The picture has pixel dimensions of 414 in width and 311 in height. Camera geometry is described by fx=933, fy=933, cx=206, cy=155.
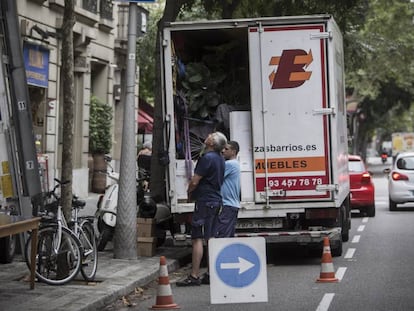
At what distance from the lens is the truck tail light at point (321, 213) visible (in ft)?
43.7

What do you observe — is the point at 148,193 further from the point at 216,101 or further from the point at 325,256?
the point at 325,256

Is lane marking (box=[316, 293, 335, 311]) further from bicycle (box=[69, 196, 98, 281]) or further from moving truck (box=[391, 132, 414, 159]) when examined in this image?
moving truck (box=[391, 132, 414, 159])

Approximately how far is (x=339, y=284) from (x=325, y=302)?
146 centimetres

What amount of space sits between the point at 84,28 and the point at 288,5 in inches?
324

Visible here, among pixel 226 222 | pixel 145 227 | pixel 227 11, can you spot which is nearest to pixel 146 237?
pixel 145 227

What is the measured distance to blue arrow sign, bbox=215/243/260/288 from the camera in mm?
9281

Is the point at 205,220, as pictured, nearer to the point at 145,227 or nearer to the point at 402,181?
the point at 145,227

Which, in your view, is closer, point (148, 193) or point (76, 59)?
point (148, 193)

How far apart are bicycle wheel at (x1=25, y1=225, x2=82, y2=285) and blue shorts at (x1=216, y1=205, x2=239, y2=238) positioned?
198 cm

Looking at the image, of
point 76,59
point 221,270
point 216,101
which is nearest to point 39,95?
point 76,59

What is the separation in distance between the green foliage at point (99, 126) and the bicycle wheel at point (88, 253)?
15307 millimetres

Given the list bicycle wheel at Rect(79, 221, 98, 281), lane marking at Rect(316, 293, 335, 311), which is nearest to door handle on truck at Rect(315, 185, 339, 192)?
lane marking at Rect(316, 293, 335, 311)

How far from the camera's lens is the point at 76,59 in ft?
82.0

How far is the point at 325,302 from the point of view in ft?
32.8
